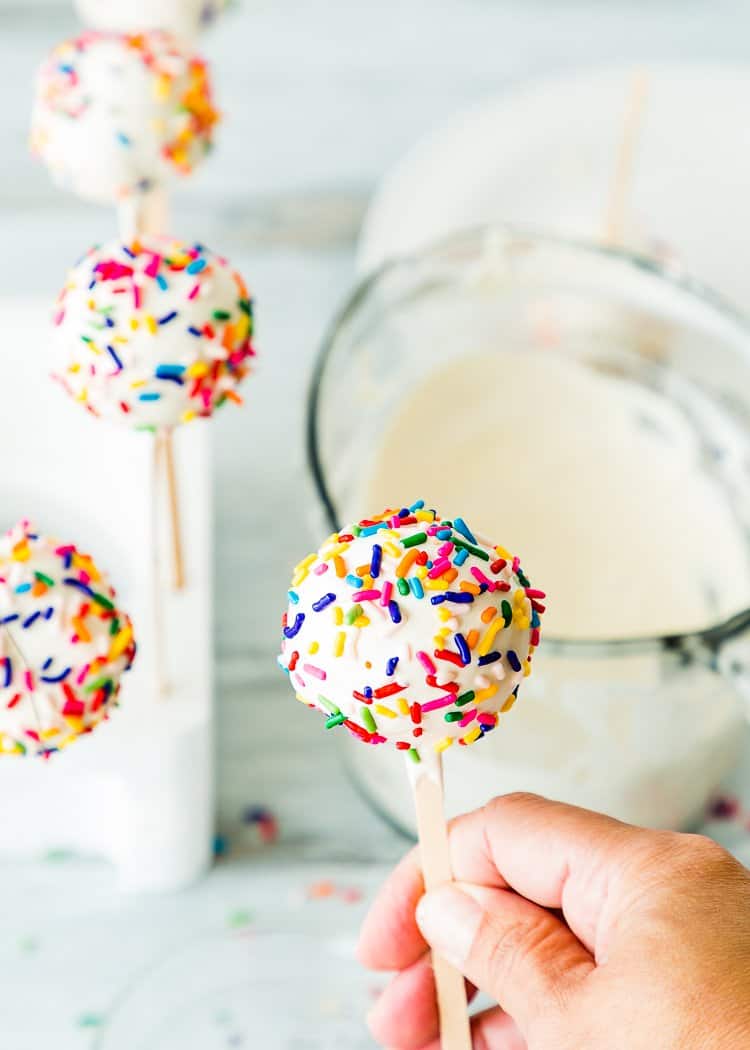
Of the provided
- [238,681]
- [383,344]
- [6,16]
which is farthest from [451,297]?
[6,16]

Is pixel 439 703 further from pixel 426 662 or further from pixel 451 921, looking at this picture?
pixel 451 921

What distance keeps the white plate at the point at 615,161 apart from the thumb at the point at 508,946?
0.63 metres

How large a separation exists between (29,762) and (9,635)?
0.22 metres

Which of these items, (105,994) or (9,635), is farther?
(105,994)

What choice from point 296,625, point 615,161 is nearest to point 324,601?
point 296,625

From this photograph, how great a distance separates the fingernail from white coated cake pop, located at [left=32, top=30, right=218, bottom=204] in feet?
1.30

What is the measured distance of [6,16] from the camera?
1333 mm

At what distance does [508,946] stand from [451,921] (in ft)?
0.10

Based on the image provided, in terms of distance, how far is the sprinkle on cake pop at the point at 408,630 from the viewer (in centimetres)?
49

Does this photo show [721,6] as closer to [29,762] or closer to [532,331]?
[532,331]

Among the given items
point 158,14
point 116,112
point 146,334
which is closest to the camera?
A: point 146,334

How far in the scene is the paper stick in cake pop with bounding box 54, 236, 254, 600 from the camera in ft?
1.93

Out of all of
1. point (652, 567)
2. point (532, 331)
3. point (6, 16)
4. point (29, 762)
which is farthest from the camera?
point (6, 16)

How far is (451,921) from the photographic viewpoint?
584mm
